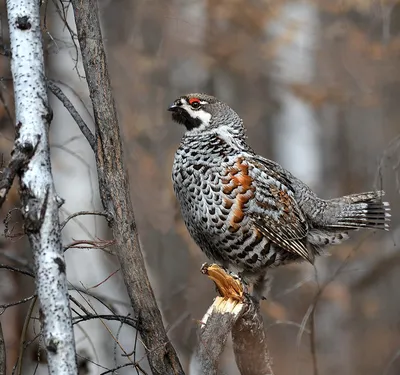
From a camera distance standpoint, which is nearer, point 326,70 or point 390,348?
point 390,348

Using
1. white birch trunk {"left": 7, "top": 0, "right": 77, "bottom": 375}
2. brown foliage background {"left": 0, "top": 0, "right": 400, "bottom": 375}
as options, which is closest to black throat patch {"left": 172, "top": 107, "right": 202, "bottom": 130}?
white birch trunk {"left": 7, "top": 0, "right": 77, "bottom": 375}

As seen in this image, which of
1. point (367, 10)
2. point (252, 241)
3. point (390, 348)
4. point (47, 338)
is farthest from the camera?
point (390, 348)

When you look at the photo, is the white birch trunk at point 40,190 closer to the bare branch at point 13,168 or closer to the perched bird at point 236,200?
the bare branch at point 13,168

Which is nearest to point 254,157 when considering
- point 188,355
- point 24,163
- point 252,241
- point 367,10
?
point 252,241

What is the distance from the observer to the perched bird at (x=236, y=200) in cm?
479

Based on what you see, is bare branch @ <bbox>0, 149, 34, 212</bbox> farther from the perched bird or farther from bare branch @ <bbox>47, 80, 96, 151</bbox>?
the perched bird

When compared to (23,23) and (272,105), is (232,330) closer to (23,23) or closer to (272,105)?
(23,23)

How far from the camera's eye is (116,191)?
3.70 m

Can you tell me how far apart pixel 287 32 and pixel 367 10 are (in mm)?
1600

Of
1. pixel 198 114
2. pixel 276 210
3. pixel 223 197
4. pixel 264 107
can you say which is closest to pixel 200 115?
pixel 198 114

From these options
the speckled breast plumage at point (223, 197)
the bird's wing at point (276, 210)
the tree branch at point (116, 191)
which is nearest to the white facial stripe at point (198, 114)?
the speckled breast plumage at point (223, 197)

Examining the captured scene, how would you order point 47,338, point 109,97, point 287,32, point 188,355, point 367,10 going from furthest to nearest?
1. point 287,32
2. point 367,10
3. point 188,355
4. point 109,97
5. point 47,338

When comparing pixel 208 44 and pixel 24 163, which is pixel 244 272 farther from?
pixel 208 44

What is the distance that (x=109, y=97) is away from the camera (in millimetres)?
3732
